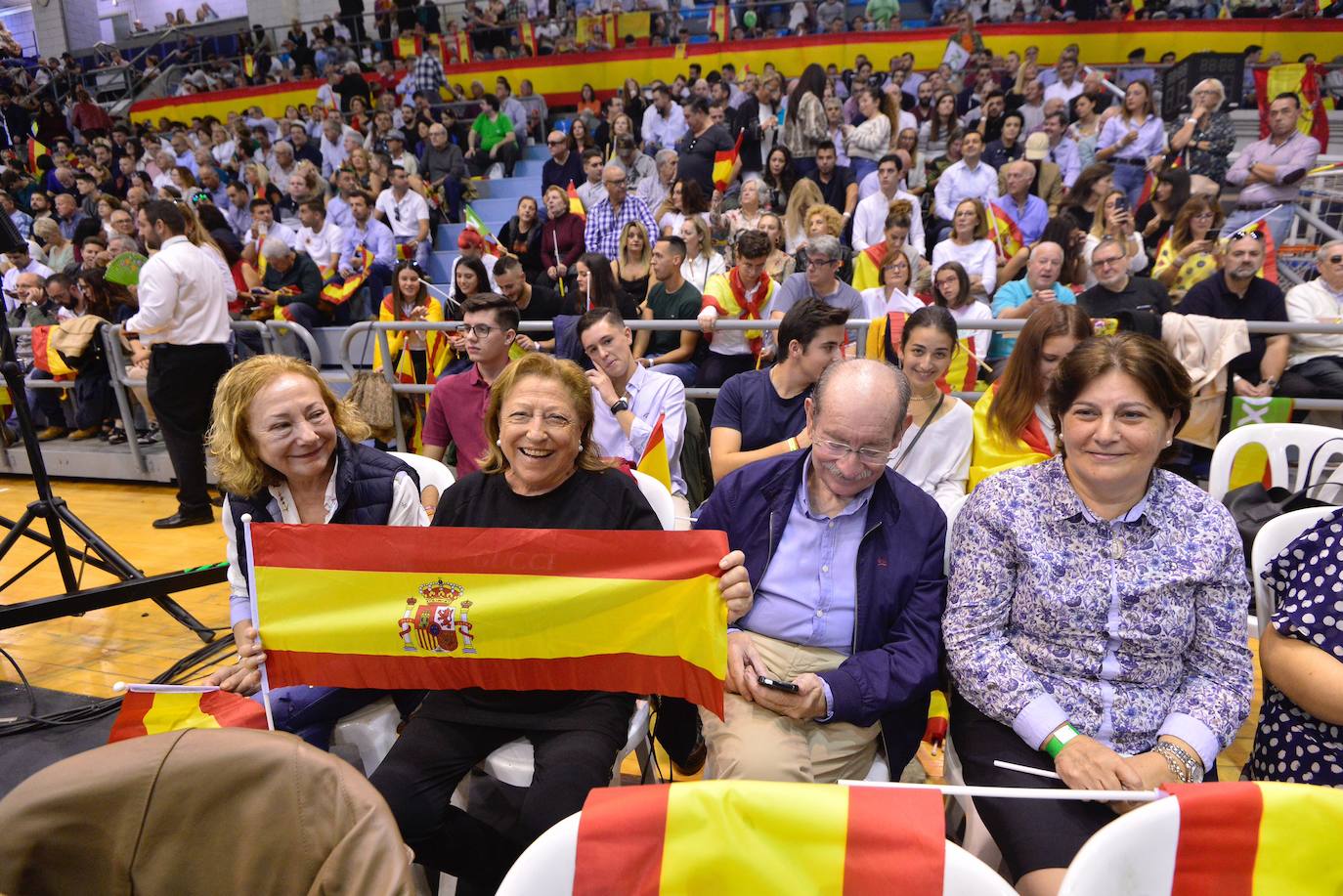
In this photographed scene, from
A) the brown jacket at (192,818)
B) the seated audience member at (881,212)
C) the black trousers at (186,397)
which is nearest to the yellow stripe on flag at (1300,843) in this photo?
the brown jacket at (192,818)

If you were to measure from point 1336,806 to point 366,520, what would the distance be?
1963 millimetres

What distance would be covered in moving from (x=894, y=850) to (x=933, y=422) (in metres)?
1.89

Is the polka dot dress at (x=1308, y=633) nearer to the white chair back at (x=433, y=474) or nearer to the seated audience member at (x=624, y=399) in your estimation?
the seated audience member at (x=624, y=399)

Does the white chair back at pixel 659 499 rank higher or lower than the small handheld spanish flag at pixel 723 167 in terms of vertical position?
lower

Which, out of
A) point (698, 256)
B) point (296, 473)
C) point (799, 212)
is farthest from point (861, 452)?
point (799, 212)

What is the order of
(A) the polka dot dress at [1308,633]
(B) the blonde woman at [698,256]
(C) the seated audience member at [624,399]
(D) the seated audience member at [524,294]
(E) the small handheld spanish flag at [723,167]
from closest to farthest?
1. (A) the polka dot dress at [1308,633]
2. (C) the seated audience member at [624,399]
3. (D) the seated audience member at [524,294]
4. (B) the blonde woman at [698,256]
5. (E) the small handheld spanish flag at [723,167]

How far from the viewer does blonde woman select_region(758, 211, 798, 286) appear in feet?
16.4

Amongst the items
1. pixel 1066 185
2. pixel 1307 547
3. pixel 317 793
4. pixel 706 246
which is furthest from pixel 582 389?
pixel 1066 185

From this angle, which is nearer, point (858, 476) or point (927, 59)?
point (858, 476)

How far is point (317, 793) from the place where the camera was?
3.53 feet

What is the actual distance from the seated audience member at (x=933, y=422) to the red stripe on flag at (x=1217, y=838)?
1.67 m

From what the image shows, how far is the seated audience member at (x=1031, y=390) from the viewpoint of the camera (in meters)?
2.60

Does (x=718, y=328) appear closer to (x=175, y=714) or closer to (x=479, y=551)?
(x=479, y=551)

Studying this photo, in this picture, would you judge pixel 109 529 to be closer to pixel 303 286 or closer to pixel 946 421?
pixel 303 286
